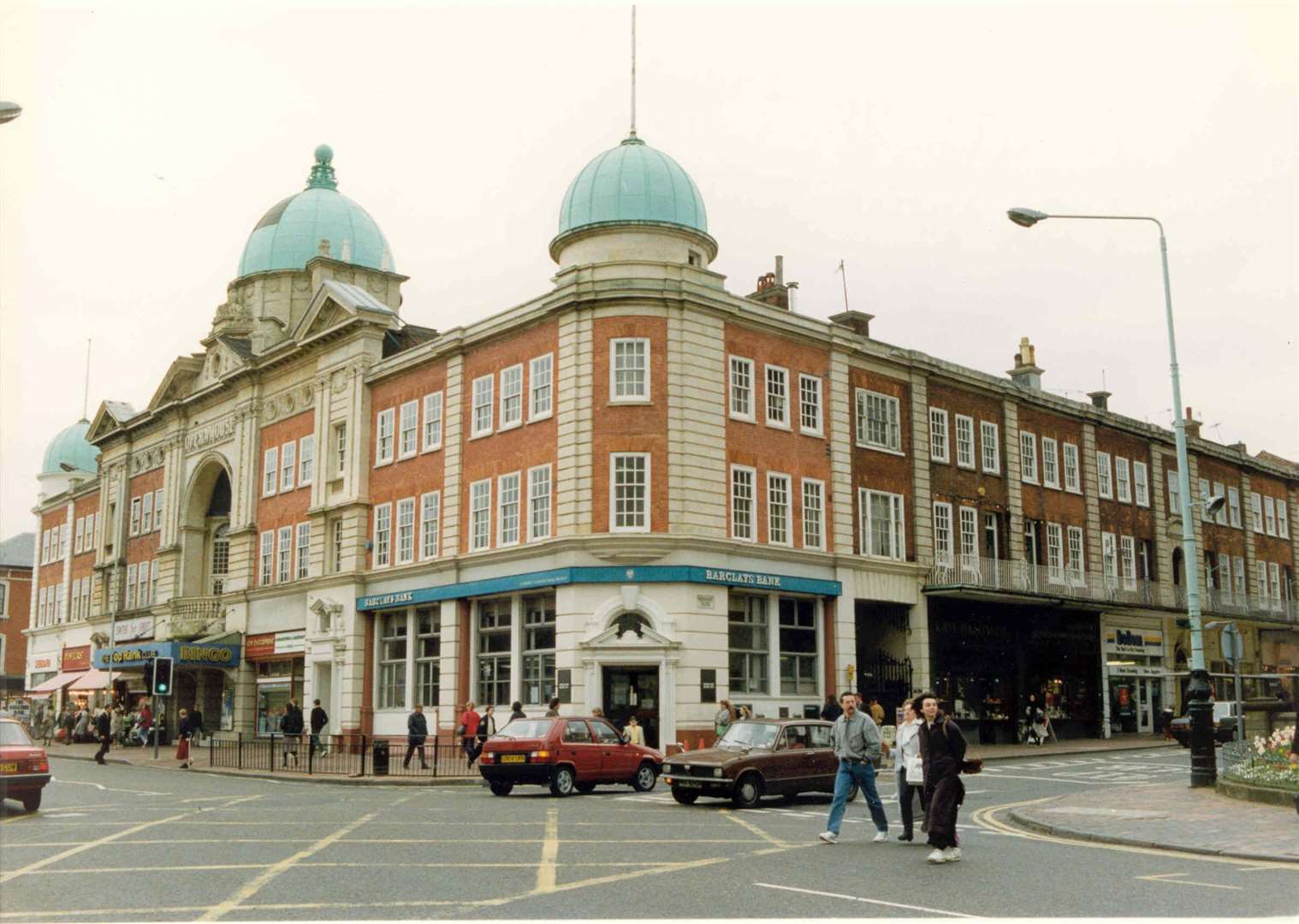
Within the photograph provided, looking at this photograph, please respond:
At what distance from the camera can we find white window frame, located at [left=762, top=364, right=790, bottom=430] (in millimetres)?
34875

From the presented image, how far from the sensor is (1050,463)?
4481cm

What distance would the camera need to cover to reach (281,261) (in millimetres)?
50875

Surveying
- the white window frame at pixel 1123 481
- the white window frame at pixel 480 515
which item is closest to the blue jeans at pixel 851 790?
the white window frame at pixel 480 515

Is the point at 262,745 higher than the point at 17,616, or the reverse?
the point at 17,616

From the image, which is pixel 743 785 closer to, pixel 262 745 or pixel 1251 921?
pixel 1251 921

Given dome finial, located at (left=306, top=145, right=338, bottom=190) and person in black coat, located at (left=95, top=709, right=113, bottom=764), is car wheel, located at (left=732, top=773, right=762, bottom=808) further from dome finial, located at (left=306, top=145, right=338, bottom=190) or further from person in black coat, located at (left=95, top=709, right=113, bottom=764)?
dome finial, located at (left=306, top=145, right=338, bottom=190)

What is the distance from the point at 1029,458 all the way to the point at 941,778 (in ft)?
105

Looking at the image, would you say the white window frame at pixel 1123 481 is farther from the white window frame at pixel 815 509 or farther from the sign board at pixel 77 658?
the sign board at pixel 77 658

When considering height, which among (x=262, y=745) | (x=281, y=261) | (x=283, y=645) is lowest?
(x=262, y=745)

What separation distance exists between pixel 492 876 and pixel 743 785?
336 inches

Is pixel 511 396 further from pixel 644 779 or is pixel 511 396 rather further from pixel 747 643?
pixel 644 779

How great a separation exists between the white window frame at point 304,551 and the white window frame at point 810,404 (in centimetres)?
1764

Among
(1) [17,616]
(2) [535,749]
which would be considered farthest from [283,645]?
(1) [17,616]

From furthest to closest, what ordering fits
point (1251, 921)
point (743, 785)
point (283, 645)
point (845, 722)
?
point (283, 645) → point (743, 785) → point (845, 722) → point (1251, 921)
